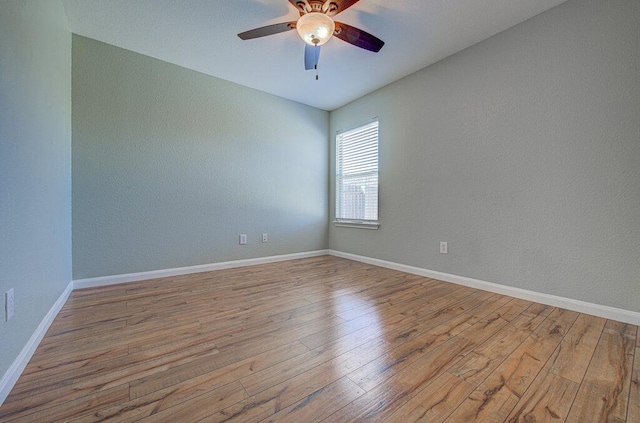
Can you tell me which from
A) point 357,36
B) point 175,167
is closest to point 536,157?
point 357,36

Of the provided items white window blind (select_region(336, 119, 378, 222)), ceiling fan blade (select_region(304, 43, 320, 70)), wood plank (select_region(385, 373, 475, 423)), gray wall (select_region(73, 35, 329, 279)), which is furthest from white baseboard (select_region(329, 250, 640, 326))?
ceiling fan blade (select_region(304, 43, 320, 70))

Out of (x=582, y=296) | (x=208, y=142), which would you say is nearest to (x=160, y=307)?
(x=208, y=142)

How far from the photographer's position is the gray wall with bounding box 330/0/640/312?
5.66ft

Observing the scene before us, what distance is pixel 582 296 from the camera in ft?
6.14

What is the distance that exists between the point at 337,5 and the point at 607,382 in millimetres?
2521

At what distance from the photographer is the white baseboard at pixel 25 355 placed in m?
1.03

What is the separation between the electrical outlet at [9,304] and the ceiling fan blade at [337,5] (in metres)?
2.34

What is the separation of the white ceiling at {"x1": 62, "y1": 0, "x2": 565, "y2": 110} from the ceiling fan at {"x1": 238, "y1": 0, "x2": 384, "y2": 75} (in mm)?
260

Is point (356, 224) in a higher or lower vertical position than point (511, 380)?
higher

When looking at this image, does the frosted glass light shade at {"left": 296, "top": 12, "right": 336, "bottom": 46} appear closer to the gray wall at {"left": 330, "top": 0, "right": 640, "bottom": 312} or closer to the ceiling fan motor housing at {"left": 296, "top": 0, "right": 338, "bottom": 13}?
the ceiling fan motor housing at {"left": 296, "top": 0, "right": 338, "bottom": 13}

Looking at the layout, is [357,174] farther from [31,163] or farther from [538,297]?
[31,163]

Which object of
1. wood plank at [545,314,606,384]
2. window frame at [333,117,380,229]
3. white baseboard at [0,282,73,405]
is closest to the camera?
white baseboard at [0,282,73,405]

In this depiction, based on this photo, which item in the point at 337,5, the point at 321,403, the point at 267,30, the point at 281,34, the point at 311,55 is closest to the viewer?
the point at 321,403

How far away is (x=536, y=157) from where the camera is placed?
2074 millimetres
